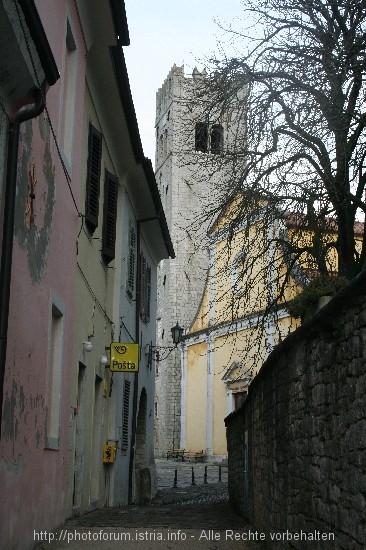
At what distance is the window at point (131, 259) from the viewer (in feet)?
54.6

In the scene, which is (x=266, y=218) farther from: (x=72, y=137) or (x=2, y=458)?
(x=2, y=458)

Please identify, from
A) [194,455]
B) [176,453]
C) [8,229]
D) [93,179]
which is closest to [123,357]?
[93,179]

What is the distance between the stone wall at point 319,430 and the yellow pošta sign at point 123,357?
16.2 feet

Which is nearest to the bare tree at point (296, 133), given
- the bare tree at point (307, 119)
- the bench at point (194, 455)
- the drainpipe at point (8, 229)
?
the bare tree at point (307, 119)

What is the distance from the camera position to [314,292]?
1316 cm

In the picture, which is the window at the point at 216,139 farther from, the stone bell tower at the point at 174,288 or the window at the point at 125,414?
the stone bell tower at the point at 174,288

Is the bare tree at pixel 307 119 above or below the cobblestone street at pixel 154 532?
above

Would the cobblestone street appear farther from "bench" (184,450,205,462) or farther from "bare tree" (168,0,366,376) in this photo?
"bench" (184,450,205,462)

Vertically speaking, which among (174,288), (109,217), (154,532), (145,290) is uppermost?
(174,288)

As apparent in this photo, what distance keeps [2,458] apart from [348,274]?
27.1ft

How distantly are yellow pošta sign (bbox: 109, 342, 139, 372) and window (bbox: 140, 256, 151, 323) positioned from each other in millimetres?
5381

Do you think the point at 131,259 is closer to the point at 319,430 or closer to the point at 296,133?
the point at 296,133

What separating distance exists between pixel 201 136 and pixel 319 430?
34.1 feet

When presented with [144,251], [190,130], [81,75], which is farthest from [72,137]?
[144,251]
